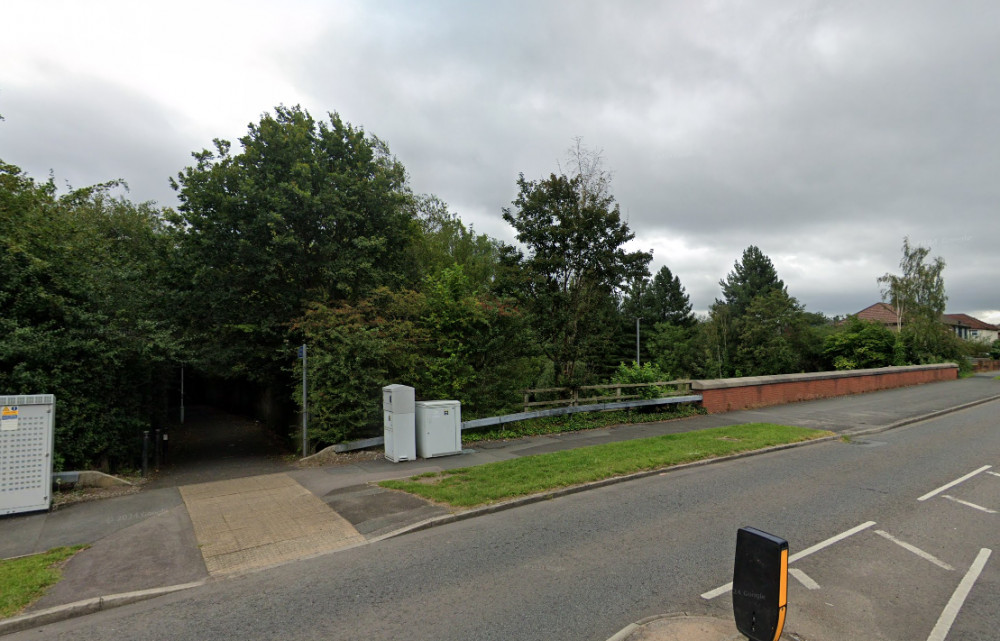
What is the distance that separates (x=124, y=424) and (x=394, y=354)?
5116mm

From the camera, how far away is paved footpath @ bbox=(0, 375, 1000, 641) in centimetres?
462

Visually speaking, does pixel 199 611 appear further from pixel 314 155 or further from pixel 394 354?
pixel 314 155

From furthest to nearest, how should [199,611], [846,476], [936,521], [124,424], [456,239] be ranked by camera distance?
[456,239], [124,424], [846,476], [936,521], [199,611]

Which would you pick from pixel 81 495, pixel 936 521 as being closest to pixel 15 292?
pixel 81 495

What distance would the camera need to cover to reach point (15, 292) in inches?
316

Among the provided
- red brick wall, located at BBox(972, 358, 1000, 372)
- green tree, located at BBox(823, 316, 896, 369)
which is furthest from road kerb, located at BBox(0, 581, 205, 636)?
red brick wall, located at BBox(972, 358, 1000, 372)

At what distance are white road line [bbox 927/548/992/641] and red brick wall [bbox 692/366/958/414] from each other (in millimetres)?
11494

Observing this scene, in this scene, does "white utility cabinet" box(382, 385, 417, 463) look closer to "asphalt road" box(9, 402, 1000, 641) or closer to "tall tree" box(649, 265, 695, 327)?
"asphalt road" box(9, 402, 1000, 641)

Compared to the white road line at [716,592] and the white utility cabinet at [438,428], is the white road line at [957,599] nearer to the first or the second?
the white road line at [716,592]

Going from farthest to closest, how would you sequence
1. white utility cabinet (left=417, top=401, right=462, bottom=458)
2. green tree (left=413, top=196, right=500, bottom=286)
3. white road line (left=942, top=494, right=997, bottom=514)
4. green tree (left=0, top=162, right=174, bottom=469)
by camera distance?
green tree (left=413, top=196, right=500, bottom=286), white utility cabinet (left=417, top=401, right=462, bottom=458), green tree (left=0, top=162, right=174, bottom=469), white road line (left=942, top=494, right=997, bottom=514)

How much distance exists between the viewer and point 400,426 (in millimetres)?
9688

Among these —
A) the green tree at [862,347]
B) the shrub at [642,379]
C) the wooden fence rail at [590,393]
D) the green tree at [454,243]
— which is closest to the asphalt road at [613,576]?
the wooden fence rail at [590,393]

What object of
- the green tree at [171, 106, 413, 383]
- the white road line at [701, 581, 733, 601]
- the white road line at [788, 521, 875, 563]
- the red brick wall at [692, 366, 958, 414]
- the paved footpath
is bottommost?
the white road line at [788, 521, 875, 563]

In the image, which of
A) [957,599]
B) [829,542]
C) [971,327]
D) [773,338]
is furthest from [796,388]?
[971,327]
